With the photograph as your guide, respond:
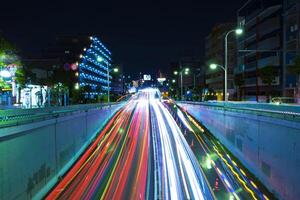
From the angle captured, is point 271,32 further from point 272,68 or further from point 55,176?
point 55,176

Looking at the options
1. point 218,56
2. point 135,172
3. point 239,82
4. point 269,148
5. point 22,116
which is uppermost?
point 218,56

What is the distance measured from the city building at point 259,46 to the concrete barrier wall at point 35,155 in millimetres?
58502

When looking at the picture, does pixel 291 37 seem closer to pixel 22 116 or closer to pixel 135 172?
pixel 135 172

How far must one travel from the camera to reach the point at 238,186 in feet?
64.2

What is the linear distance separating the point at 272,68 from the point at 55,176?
61303mm

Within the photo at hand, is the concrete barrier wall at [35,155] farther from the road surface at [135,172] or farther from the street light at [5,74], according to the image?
the street light at [5,74]

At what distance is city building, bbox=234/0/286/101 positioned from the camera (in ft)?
260

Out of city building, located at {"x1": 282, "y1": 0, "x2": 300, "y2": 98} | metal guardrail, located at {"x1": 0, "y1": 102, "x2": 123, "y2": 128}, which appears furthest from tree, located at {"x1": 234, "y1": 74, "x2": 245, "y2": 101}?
metal guardrail, located at {"x1": 0, "y1": 102, "x2": 123, "y2": 128}

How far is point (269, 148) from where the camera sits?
19172 millimetres

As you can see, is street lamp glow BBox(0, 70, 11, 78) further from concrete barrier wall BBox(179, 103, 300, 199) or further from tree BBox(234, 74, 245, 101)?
tree BBox(234, 74, 245, 101)

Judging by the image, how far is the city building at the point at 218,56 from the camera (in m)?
124

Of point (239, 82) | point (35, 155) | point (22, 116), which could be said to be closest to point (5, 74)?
point (22, 116)

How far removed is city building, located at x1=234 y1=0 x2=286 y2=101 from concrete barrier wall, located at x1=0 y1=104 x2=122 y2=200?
192ft

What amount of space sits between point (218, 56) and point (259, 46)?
50972mm
